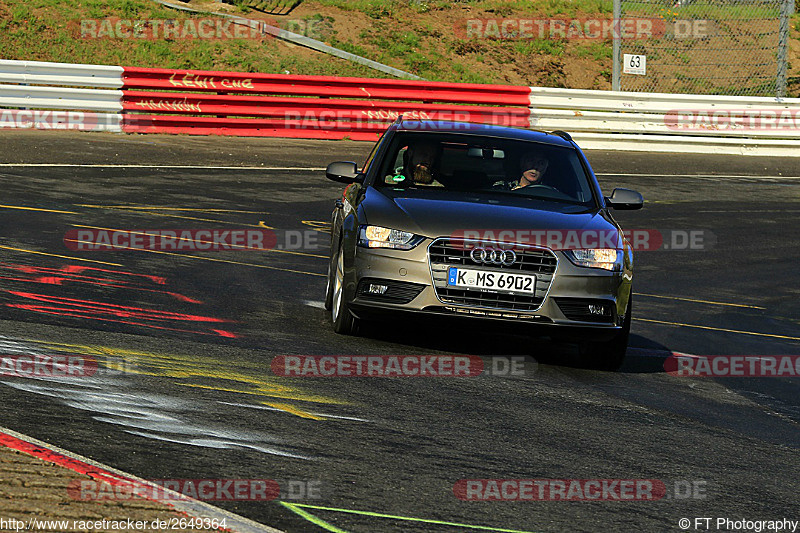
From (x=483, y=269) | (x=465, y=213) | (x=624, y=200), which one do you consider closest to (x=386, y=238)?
(x=465, y=213)

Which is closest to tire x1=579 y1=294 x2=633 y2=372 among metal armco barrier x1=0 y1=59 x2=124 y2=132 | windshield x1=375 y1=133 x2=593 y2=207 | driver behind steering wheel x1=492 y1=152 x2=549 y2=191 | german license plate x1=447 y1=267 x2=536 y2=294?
german license plate x1=447 y1=267 x2=536 y2=294

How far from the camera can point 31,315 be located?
28.9ft

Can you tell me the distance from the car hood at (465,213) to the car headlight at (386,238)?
0.13ft

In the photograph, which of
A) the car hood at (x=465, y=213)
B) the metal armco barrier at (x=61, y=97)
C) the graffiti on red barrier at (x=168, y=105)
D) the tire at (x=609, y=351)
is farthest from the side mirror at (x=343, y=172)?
the graffiti on red barrier at (x=168, y=105)

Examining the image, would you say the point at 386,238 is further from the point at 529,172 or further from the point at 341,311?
the point at 529,172

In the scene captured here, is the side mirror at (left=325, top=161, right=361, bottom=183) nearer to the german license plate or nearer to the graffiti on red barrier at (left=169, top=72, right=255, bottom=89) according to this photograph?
the german license plate

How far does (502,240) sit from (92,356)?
2.76 meters

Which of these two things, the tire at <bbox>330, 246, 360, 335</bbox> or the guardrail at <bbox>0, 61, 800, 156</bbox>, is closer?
the tire at <bbox>330, 246, 360, 335</bbox>

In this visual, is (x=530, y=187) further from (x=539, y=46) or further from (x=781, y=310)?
(x=539, y=46)

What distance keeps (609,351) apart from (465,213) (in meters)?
1.41

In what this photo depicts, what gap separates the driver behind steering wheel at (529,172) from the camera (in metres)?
9.56

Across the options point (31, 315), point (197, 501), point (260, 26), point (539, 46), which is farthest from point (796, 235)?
point (539, 46)

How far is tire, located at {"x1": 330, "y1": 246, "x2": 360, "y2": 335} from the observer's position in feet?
28.9

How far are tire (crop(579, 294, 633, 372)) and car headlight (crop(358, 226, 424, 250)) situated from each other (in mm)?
1548
